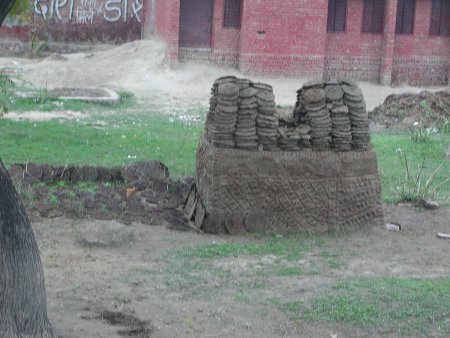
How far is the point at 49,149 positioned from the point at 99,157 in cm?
102

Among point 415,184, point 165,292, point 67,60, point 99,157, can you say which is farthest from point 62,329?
point 67,60

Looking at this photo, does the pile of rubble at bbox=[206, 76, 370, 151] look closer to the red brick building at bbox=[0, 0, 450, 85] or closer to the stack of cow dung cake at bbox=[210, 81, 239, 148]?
the stack of cow dung cake at bbox=[210, 81, 239, 148]

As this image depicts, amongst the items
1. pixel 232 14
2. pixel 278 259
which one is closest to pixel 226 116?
pixel 278 259

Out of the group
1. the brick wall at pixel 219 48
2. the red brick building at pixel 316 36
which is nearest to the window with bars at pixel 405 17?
the red brick building at pixel 316 36

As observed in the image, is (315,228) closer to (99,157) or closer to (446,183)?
(446,183)

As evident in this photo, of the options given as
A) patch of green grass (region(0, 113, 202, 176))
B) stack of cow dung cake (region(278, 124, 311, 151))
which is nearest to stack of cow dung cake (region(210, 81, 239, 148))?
stack of cow dung cake (region(278, 124, 311, 151))

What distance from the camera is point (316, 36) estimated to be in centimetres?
2517

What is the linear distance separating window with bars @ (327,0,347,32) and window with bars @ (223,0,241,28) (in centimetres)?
269

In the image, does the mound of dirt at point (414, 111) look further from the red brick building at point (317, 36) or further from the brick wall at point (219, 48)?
the brick wall at point (219, 48)

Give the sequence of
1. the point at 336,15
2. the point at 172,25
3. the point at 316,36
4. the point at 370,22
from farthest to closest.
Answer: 1. the point at 370,22
2. the point at 336,15
3. the point at 316,36
4. the point at 172,25

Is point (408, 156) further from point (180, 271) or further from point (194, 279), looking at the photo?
point (194, 279)

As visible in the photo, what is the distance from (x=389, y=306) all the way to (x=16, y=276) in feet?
9.57

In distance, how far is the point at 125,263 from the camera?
793 cm

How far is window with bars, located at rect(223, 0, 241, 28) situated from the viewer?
25266 mm
